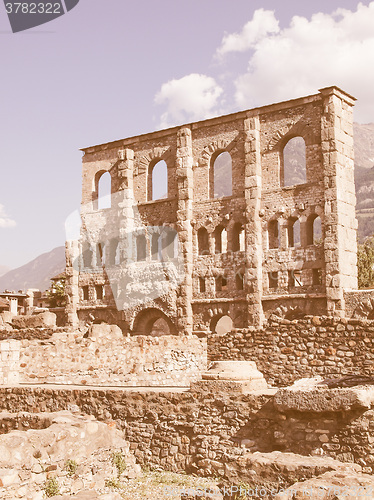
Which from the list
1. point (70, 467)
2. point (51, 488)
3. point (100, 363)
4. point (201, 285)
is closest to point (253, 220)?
point (201, 285)

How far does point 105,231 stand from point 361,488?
25112mm

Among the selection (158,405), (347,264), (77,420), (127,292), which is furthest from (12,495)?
(127,292)

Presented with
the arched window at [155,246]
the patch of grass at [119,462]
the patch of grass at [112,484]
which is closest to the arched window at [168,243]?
the arched window at [155,246]

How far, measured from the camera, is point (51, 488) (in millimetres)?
7195

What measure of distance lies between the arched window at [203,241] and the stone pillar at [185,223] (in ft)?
1.57

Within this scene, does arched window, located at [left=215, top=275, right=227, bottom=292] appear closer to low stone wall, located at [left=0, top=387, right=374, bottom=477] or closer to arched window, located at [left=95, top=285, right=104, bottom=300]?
arched window, located at [left=95, top=285, right=104, bottom=300]

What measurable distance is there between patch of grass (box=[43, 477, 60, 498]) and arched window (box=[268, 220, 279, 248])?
19058mm

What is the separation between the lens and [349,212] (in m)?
24.3

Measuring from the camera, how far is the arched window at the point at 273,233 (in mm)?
25359

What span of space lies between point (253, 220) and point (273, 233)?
1268mm

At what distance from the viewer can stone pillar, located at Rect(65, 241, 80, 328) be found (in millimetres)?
30117

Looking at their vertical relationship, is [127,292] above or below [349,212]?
below

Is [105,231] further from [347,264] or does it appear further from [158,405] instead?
[158,405]

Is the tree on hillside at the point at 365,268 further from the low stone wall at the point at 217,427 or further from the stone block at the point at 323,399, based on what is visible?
the stone block at the point at 323,399
